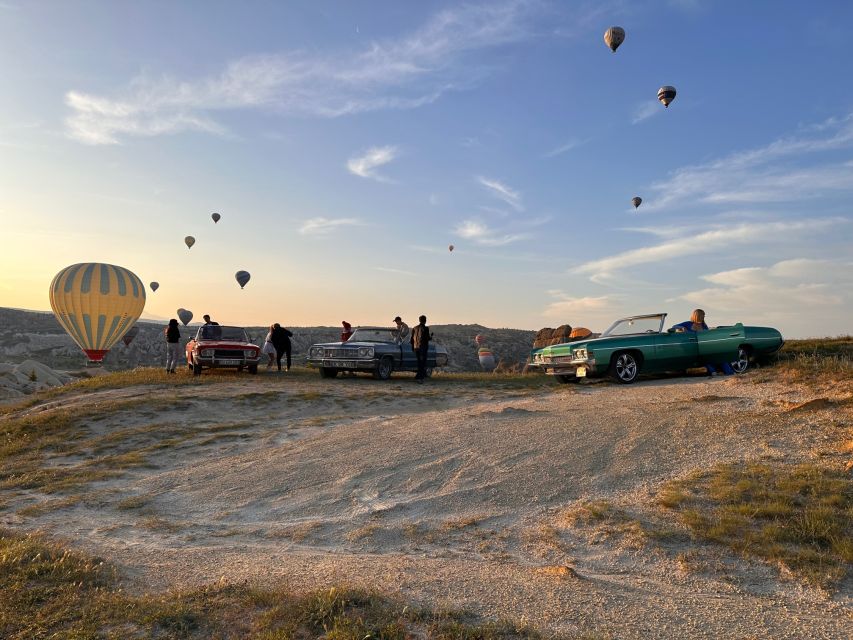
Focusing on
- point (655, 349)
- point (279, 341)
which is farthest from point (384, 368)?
point (655, 349)

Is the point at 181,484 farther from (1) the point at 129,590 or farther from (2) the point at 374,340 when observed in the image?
(2) the point at 374,340

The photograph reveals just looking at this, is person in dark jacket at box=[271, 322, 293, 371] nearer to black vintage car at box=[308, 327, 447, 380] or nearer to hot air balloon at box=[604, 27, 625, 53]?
black vintage car at box=[308, 327, 447, 380]

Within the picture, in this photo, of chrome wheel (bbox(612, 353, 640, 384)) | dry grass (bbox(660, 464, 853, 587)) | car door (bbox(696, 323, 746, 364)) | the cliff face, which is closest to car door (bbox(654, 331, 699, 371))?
car door (bbox(696, 323, 746, 364))

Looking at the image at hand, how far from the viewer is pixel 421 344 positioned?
18.7m

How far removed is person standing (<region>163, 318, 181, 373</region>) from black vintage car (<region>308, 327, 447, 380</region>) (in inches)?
173

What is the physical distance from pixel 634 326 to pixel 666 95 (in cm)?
1392

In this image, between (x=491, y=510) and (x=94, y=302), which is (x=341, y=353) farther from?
(x=94, y=302)

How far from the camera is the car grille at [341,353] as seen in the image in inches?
734

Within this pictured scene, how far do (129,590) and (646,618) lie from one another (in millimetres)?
3718

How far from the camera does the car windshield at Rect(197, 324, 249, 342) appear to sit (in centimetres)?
2109

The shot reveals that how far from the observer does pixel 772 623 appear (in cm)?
420

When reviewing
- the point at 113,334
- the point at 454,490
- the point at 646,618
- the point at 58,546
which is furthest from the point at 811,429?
the point at 113,334

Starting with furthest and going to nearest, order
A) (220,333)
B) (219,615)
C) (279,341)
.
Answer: (279,341) < (220,333) < (219,615)

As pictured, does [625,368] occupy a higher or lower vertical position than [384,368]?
higher
